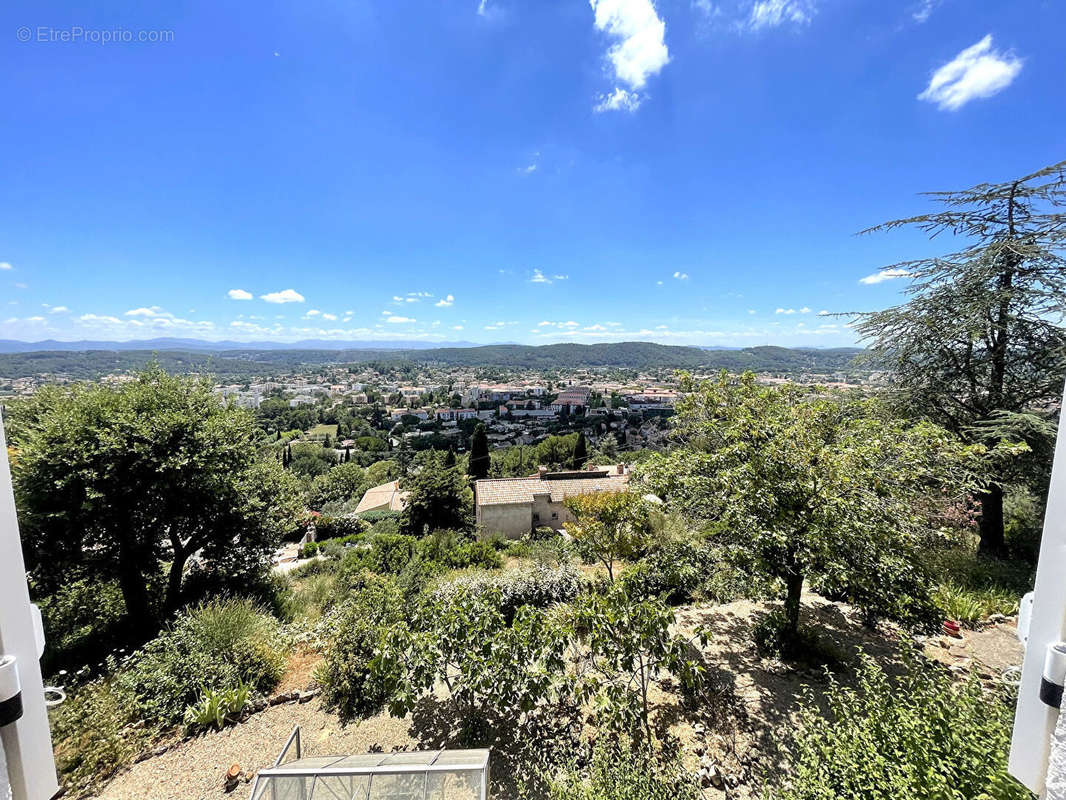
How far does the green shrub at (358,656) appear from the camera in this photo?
4113mm

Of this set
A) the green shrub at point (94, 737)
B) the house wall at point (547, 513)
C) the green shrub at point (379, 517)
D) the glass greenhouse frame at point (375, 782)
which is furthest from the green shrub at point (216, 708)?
the green shrub at point (379, 517)

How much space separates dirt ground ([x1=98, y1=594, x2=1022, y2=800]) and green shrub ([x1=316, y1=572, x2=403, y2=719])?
17 cm

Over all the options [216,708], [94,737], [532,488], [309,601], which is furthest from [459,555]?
[532,488]

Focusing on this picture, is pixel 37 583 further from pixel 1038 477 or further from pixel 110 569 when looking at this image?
pixel 1038 477

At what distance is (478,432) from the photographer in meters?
33.2

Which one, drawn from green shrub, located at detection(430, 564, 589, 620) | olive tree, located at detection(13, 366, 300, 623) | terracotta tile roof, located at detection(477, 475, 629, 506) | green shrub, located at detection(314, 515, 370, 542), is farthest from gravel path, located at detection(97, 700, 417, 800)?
green shrub, located at detection(314, 515, 370, 542)

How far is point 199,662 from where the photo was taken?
433cm

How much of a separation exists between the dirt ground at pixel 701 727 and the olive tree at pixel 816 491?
0.88m

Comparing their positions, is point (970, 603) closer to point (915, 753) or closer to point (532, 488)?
point (915, 753)

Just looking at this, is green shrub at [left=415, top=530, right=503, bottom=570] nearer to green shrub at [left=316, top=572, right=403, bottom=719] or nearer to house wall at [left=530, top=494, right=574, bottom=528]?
green shrub at [left=316, top=572, right=403, bottom=719]

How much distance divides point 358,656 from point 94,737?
225cm

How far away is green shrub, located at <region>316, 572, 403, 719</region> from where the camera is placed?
4.11 meters

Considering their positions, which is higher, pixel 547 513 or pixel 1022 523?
pixel 1022 523

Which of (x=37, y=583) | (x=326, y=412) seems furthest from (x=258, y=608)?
(x=326, y=412)
